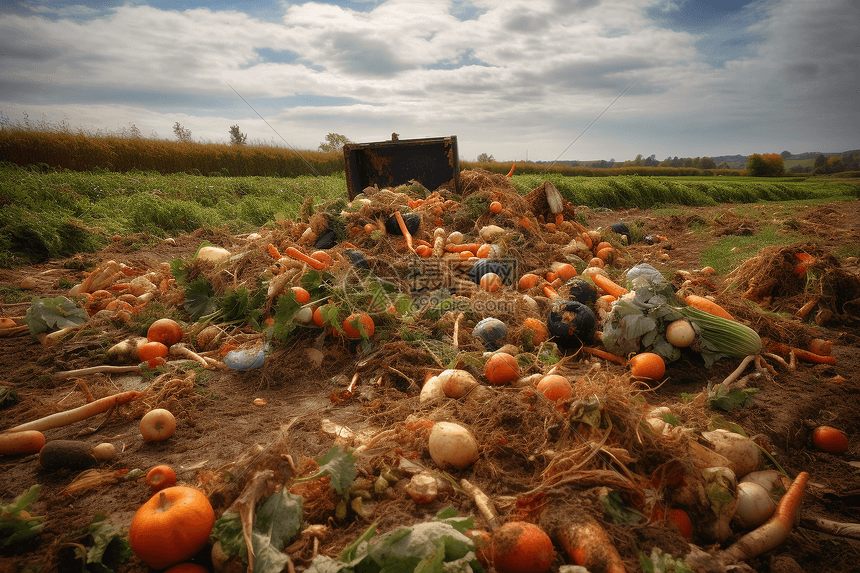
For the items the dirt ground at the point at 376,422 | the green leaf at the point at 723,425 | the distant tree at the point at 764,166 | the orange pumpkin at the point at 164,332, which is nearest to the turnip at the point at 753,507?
the dirt ground at the point at 376,422

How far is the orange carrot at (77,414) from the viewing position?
3009 mm

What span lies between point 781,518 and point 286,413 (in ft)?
11.3

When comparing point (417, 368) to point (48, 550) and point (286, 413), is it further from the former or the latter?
point (48, 550)

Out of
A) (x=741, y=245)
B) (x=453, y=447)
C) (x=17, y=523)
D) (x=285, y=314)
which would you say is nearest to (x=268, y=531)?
(x=453, y=447)

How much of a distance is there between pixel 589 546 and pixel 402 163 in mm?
8879

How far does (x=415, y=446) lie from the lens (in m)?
2.68

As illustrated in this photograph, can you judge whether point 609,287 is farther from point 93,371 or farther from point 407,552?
point 93,371

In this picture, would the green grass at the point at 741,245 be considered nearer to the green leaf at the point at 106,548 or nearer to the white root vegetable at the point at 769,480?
the white root vegetable at the point at 769,480

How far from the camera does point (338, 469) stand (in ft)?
7.27

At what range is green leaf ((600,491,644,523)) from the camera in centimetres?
195

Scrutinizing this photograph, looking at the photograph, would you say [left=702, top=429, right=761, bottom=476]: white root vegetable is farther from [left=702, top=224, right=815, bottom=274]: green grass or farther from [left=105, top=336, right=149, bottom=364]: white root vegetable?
[left=702, top=224, right=815, bottom=274]: green grass

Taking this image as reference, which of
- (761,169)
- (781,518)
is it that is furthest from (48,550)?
(761,169)

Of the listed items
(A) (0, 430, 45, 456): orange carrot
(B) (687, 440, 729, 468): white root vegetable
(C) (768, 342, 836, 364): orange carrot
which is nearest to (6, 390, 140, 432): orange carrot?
(A) (0, 430, 45, 456): orange carrot

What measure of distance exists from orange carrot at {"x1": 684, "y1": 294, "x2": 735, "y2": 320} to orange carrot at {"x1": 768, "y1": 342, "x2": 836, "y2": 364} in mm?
458
